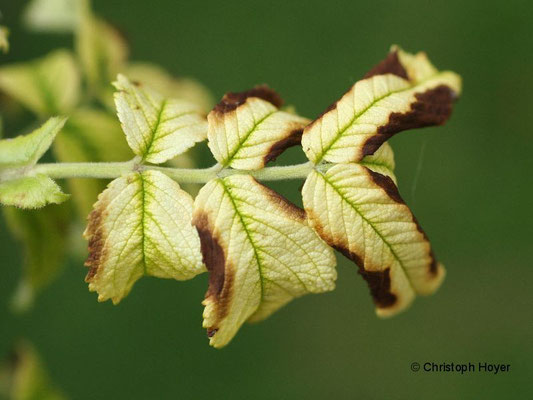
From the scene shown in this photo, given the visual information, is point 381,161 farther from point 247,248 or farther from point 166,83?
point 166,83

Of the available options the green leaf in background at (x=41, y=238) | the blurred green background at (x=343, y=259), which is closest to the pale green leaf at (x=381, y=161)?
the green leaf in background at (x=41, y=238)

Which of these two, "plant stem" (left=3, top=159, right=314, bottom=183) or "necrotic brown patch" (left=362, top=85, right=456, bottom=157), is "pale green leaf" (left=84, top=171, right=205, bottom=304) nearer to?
"plant stem" (left=3, top=159, right=314, bottom=183)

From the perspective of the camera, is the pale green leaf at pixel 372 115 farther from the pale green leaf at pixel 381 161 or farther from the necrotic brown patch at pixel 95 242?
the necrotic brown patch at pixel 95 242

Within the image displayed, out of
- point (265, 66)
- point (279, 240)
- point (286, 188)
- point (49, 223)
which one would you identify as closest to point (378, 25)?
point (265, 66)

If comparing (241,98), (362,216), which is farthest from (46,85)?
(362,216)

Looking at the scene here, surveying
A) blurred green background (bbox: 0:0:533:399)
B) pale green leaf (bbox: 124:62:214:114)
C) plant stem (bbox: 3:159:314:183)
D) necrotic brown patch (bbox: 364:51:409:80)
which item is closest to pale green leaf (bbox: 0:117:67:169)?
plant stem (bbox: 3:159:314:183)
